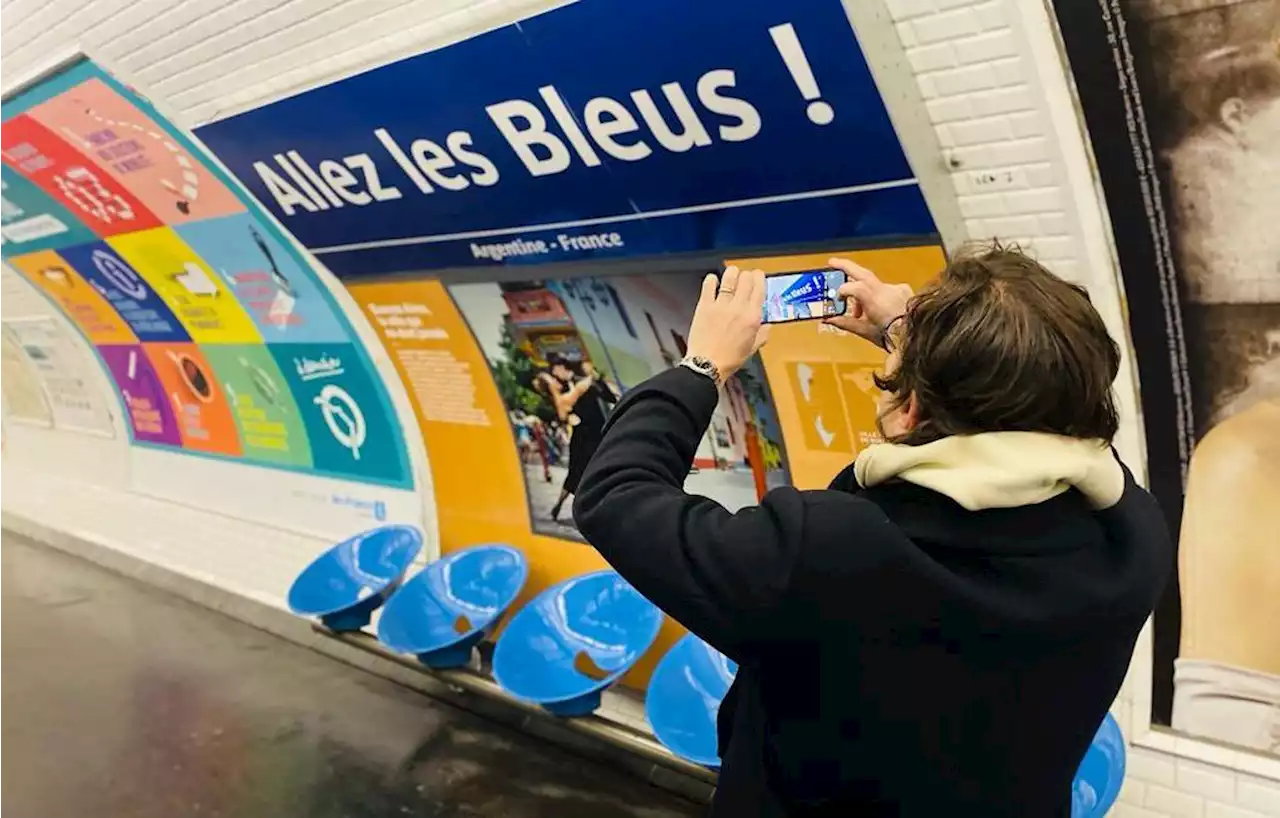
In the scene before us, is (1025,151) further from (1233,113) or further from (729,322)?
(729,322)

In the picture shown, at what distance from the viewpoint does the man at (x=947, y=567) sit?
38.5 inches

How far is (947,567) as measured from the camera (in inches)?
39.1

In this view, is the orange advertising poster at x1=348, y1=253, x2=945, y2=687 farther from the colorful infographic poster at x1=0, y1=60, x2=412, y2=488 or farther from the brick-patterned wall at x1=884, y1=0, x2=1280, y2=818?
the colorful infographic poster at x1=0, y1=60, x2=412, y2=488

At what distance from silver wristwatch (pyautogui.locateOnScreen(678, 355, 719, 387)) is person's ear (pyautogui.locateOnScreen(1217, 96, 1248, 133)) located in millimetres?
1101

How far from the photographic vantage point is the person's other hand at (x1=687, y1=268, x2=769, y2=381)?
1.29m

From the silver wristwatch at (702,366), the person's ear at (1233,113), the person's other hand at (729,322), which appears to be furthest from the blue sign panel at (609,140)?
the silver wristwatch at (702,366)

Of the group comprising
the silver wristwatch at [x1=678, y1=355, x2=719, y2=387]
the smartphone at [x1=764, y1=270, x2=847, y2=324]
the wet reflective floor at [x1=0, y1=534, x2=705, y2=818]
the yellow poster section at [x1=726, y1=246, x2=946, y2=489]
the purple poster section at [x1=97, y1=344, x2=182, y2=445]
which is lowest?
the wet reflective floor at [x1=0, y1=534, x2=705, y2=818]

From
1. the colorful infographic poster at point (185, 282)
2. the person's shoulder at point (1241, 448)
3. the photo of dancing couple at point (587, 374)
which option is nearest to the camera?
the person's shoulder at point (1241, 448)

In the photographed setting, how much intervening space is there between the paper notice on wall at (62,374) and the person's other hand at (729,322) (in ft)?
19.4

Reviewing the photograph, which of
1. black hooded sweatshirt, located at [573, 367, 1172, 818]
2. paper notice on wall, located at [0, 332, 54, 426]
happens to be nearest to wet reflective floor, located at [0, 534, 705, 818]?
black hooded sweatshirt, located at [573, 367, 1172, 818]

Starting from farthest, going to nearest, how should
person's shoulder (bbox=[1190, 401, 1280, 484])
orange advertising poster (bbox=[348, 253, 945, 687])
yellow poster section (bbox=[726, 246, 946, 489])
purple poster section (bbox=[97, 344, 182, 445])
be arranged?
purple poster section (bbox=[97, 344, 182, 445]) < orange advertising poster (bbox=[348, 253, 945, 687]) < yellow poster section (bbox=[726, 246, 946, 489]) < person's shoulder (bbox=[1190, 401, 1280, 484])

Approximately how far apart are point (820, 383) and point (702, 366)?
1.30 meters

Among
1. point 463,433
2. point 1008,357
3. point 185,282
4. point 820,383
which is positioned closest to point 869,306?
point 1008,357

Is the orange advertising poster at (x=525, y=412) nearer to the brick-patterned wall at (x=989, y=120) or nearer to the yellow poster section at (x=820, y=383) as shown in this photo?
the yellow poster section at (x=820, y=383)
